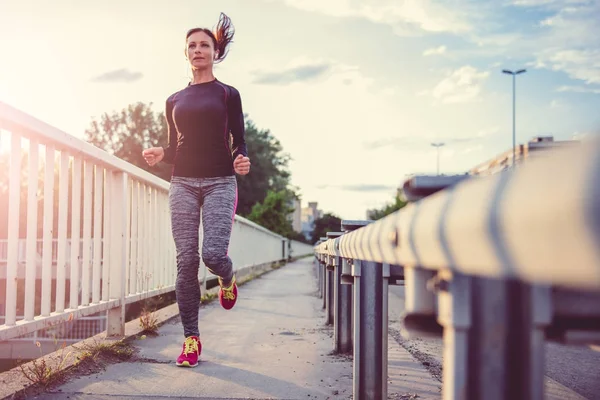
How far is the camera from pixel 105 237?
185 inches

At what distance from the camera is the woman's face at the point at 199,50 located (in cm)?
418

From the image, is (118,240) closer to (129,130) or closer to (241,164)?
(241,164)

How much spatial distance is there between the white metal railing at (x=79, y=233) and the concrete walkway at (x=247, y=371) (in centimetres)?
43

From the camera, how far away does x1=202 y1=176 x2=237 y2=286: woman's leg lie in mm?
3971

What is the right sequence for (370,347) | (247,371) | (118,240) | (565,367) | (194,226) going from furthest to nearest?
1. (118,240)
2. (194,226)
3. (565,367)
4. (247,371)
5. (370,347)

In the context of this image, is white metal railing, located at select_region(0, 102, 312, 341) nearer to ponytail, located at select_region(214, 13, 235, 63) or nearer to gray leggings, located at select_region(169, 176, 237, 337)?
gray leggings, located at select_region(169, 176, 237, 337)

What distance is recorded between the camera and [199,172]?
3.97 m

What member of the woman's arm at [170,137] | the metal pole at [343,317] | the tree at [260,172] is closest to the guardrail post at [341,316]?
the metal pole at [343,317]

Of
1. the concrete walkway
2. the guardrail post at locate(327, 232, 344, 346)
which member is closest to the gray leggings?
the concrete walkway

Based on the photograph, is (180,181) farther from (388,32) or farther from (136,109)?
(136,109)

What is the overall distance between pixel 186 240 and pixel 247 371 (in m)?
0.90

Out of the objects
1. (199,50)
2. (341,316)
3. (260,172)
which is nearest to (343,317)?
(341,316)

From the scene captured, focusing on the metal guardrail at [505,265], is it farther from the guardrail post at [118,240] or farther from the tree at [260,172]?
the tree at [260,172]

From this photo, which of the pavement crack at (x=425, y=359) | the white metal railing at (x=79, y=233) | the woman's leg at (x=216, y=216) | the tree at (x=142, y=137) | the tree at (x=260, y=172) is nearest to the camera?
the white metal railing at (x=79, y=233)
